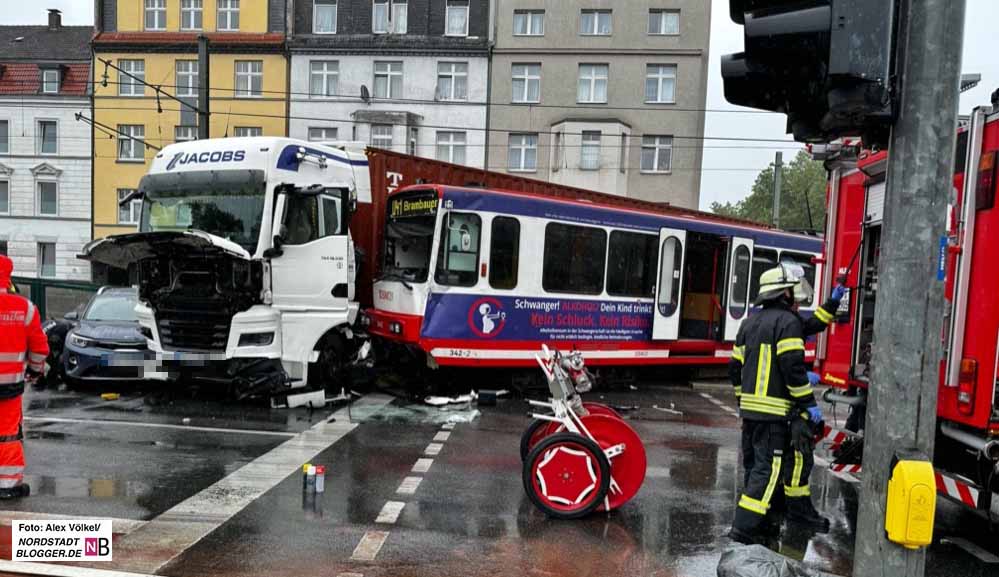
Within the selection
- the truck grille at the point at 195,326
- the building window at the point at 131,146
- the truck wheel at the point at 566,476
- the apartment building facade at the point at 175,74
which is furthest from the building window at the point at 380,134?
the truck wheel at the point at 566,476

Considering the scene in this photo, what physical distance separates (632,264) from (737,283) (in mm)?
2731

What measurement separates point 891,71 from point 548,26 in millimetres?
31976

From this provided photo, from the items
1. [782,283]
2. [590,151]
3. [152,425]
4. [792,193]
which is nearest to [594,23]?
[590,151]

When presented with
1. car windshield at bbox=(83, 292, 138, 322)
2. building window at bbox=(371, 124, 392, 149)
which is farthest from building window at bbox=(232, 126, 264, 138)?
car windshield at bbox=(83, 292, 138, 322)

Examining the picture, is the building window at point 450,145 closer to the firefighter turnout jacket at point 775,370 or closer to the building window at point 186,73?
the building window at point 186,73

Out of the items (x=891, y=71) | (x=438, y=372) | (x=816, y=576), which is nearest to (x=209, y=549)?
(x=816, y=576)

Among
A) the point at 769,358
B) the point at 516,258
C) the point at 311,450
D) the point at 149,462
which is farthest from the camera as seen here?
the point at 516,258

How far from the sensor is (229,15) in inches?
1342

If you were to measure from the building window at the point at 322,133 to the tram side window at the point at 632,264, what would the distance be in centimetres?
2360

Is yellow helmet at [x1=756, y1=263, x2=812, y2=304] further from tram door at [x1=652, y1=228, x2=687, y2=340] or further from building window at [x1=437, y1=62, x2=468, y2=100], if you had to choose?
building window at [x1=437, y1=62, x2=468, y2=100]

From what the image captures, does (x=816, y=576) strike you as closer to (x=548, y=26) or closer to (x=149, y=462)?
(x=149, y=462)

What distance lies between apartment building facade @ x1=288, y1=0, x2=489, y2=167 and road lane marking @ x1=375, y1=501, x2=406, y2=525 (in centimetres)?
2768

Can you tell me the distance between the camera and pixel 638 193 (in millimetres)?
32656

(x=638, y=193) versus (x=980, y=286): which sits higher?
(x=638, y=193)
